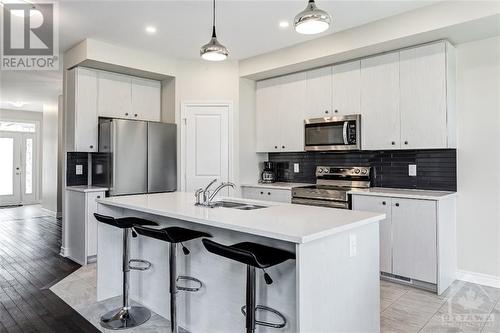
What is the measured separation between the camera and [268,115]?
4.96 metres

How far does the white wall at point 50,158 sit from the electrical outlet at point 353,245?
7475mm

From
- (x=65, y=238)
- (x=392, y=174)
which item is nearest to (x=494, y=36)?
(x=392, y=174)

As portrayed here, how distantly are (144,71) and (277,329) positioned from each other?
3823 millimetres

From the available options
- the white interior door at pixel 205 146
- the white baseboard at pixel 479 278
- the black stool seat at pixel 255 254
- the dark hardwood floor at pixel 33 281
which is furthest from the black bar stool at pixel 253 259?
the white interior door at pixel 205 146

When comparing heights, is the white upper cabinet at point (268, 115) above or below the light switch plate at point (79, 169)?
above

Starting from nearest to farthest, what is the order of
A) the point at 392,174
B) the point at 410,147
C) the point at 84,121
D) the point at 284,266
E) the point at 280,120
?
the point at 284,266 < the point at 410,147 < the point at 392,174 < the point at 84,121 < the point at 280,120

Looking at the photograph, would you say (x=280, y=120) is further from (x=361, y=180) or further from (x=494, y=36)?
(x=494, y=36)

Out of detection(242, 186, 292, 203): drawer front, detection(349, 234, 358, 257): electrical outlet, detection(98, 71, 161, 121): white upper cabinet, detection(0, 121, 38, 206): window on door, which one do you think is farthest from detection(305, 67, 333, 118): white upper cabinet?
detection(0, 121, 38, 206): window on door

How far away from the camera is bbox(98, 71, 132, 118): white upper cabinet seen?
179 inches

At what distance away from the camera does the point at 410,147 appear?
3.61 metres

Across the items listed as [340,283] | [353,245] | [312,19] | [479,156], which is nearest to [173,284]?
[340,283]

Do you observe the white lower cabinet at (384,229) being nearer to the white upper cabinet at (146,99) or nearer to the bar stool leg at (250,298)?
the bar stool leg at (250,298)

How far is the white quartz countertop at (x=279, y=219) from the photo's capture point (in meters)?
1.70

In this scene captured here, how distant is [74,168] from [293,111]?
307cm
